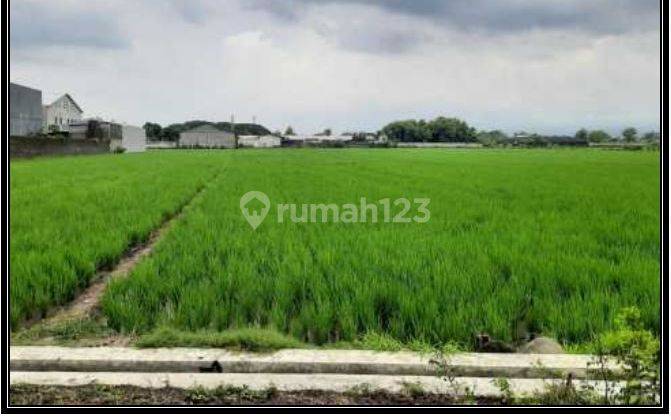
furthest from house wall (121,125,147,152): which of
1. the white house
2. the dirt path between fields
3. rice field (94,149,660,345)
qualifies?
the dirt path between fields

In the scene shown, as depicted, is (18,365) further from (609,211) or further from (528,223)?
(609,211)

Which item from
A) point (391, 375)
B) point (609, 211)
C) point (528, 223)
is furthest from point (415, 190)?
point (391, 375)

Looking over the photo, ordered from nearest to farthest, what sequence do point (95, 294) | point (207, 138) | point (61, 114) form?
point (95, 294) → point (61, 114) → point (207, 138)

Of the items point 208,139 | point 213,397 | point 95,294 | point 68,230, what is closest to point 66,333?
point 95,294

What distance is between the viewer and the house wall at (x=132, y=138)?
151ft

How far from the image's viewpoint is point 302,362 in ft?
9.15

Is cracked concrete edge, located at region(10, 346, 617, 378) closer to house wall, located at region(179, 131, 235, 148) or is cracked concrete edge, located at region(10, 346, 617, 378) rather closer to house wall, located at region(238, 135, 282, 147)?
house wall, located at region(179, 131, 235, 148)

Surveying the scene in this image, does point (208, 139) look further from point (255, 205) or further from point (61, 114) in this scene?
point (255, 205)

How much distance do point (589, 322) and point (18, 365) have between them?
9.86ft

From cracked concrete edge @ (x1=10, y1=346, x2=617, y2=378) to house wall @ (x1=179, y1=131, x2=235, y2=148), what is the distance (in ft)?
193

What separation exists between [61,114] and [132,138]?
465 inches

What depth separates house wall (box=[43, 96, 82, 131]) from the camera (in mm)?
33550

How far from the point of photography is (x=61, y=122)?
36.2 m

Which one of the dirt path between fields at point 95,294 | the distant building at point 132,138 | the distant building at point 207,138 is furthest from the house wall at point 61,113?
the dirt path between fields at point 95,294
